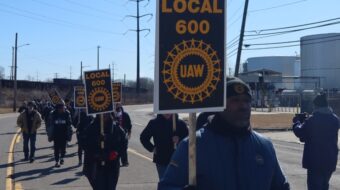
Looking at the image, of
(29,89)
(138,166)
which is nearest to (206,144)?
(138,166)

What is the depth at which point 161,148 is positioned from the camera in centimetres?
849

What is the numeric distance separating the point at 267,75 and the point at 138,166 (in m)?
62.4

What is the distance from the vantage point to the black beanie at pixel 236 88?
156 inches

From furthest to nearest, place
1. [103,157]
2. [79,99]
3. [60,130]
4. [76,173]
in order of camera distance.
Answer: [79,99]
[60,130]
[76,173]
[103,157]

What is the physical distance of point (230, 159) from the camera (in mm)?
3674

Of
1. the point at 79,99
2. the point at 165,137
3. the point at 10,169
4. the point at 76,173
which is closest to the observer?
the point at 165,137

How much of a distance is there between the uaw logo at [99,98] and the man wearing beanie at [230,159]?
19.9 feet

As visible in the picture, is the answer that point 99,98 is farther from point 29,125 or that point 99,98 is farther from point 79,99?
point 79,99

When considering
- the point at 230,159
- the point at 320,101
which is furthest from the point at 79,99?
the point at 230,159

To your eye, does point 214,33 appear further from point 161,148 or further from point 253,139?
point 161,148

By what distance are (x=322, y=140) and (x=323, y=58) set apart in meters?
72.0

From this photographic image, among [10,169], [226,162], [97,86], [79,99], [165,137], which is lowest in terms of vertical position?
[10,169]

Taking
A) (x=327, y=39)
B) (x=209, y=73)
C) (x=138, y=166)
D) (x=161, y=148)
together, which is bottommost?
(x=138, y=166)

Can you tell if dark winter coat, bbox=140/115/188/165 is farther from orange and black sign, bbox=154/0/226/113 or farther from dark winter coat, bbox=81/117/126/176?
orange and black sign, bbox=154/0/226/113
